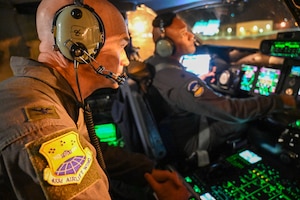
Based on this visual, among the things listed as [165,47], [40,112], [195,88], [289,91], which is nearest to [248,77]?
[289,91]

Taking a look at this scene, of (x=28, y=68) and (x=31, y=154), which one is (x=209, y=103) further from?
(x=31, y=154)

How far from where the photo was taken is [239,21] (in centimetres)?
217

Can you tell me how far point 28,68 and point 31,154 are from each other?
32 centimetres

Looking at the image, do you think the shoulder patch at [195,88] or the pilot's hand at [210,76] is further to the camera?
the pilot's hand at [210,76]

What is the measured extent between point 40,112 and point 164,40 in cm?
121

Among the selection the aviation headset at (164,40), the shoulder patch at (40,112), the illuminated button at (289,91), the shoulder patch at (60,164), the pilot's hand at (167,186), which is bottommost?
the pilot's hand at (167,186)

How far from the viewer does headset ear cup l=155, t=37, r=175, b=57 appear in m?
1.65

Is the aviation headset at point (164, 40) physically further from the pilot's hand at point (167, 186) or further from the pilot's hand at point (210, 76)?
the pilot's hand at point (167, 186)

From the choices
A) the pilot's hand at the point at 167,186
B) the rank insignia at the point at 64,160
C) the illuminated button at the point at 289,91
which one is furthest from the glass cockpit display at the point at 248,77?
the rank insignia at the point at 64,160

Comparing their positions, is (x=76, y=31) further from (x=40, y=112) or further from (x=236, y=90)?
(x=236, y=90)

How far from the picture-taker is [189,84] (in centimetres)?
148

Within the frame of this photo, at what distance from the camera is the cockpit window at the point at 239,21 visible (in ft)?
5.43

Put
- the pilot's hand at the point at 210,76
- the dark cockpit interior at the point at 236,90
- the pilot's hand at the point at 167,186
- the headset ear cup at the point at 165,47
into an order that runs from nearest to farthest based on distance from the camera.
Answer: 1. the pilot's hand at the point at 167,186
2. the dark cockpit interior at the point at 236,90
3. the headset ear cup at the point at 165,47
4. the pilot's hand at the point at 210,76

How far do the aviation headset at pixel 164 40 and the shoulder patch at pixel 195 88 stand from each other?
300 millimetres
